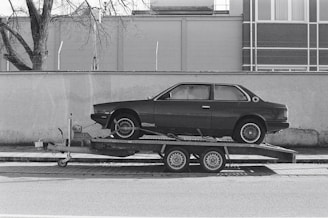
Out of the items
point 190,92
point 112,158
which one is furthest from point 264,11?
point 190,92

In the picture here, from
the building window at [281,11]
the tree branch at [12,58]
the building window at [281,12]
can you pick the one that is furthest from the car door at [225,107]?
the building window at [281,12]

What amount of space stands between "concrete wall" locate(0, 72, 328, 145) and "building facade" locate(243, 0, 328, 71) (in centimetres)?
741

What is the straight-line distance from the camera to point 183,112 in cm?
1148

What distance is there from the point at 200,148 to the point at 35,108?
25.3ft

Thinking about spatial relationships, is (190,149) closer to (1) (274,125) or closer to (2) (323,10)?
(1) (274,125)

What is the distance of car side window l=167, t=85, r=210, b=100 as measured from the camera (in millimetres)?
11656

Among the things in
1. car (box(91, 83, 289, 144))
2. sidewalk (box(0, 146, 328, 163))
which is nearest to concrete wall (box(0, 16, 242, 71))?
sidewalk (box(0, 146, 328, 163))

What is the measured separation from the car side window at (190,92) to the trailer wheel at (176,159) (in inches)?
52.5

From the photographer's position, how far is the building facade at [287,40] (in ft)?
77.9

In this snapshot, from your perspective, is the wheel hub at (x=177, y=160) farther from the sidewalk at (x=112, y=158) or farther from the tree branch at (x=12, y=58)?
the tree branch at (x=12, y=58)

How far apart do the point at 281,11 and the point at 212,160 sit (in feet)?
49.7

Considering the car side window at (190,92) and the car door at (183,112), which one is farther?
the car side window at (190,92)

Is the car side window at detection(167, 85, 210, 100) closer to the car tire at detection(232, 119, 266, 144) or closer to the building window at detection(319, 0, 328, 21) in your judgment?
the car tire at detection(232, 119, 266, 144)

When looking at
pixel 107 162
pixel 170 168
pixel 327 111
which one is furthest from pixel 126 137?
pixel 327 111
